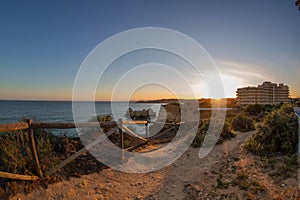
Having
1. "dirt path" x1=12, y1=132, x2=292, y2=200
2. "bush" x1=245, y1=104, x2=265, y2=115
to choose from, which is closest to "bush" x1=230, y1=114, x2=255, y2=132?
"dirt path" x1=12, y1=132, x2=292, y2=200

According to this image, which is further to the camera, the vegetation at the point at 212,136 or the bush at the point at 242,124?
the bush at the point at 242,124

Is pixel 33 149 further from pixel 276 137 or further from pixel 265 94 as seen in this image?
pixel 265 94

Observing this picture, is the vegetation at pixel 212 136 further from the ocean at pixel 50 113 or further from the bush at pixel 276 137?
the ocean at pixel 50 113

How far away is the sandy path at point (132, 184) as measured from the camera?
4.31 meters

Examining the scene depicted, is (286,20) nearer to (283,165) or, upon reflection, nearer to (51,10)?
(283,165)

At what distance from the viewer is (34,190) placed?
4094 mm

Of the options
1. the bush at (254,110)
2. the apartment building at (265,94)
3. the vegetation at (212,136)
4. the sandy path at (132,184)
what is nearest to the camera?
the sandy path at (132,184)

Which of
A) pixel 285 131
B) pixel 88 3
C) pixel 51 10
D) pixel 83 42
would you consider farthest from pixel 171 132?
pixel 51 10

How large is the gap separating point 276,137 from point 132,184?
526 cm

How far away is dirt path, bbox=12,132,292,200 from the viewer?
4332mm

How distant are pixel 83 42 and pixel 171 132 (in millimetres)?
7365

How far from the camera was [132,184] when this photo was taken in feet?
17.2

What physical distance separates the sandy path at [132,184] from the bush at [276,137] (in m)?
1.65

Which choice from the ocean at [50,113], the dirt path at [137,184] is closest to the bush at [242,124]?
the dirt path at [137,184]
